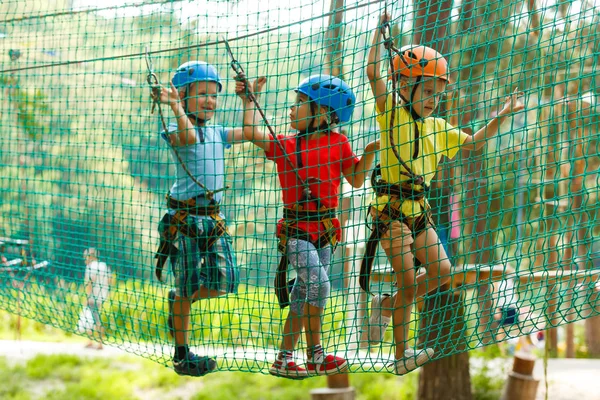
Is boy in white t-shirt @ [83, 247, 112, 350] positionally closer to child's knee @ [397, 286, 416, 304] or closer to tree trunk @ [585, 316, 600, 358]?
child's knee @ [397, 286, 416, 304]

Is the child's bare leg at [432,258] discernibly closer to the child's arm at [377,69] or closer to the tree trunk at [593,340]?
the child's arm at [377,69]

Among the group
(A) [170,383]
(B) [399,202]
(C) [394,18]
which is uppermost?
(C) [394,18]

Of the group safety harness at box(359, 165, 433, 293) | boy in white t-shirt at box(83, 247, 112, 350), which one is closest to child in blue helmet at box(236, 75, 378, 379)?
Answer: safety harness at box(359, 165, 433, 293)

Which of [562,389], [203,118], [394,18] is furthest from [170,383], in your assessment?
[394,18]

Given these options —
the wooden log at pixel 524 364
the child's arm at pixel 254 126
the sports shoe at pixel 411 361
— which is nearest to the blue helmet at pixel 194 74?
the child's arm at pixel 254 126

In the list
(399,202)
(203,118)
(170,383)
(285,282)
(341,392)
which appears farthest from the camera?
(170,383)

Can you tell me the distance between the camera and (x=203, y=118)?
8.09 feet

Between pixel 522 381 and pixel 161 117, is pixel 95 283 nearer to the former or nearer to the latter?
pixel 161 117

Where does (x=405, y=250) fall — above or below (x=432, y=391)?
above

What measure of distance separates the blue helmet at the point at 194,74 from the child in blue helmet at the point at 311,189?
218 mm

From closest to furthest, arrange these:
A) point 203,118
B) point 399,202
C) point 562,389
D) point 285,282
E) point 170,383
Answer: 1. point 399,202
2. point 285,282
3. point 203,118
4. point 562,389
5. point 170,383

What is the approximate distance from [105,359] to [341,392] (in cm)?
333

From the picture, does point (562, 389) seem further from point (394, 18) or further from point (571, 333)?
point (394, 18)

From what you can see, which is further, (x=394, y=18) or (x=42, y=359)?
(x=42, y=359)
